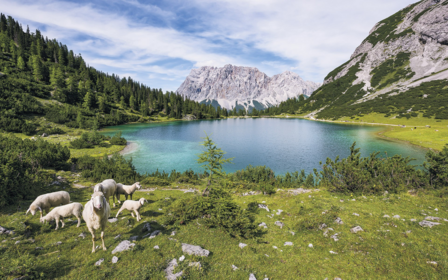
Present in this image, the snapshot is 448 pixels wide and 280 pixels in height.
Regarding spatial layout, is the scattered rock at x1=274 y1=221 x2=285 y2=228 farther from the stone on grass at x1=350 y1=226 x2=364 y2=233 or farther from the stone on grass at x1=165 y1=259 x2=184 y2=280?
the stone on grass at x1=165 y1=259 x2=184 y2=280

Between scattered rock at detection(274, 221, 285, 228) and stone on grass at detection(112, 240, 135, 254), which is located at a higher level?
stone on grass at detection(112, 240, 135, 254)

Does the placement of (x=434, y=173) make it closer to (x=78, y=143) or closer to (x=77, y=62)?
(x=78, y=143)

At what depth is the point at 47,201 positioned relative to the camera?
11141 mm

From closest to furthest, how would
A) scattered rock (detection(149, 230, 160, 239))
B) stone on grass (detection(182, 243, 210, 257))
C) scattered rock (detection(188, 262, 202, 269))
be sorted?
scattered rock (detection(188, 262, 202, 269)), stone on grass (detection(182, 243, 210, 257)), scattered rock (detection(149, 230, 160, 239))

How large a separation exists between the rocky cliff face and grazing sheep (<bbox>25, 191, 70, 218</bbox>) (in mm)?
186874

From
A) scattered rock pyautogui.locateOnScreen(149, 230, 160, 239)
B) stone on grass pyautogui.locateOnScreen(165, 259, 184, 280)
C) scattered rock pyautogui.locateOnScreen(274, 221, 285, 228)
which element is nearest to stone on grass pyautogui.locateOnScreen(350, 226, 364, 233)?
scattered rock pyautogui.locateOnScreen(274, 221, 285, 228)

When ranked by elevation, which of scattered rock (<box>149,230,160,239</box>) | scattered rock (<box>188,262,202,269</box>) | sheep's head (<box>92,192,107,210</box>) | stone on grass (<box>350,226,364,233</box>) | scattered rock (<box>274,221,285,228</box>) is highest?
sheep's head (<box>92,192,107,210</box>)

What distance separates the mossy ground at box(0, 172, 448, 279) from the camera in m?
6.44

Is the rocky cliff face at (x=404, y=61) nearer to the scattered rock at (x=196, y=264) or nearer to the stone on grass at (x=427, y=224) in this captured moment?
the stone on grass at (x=427, y=224)

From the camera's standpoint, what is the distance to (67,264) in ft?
22.1

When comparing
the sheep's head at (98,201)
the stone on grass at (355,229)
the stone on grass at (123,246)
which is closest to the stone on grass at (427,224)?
the stone on grass at (355,229)

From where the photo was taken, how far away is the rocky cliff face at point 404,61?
145 metres

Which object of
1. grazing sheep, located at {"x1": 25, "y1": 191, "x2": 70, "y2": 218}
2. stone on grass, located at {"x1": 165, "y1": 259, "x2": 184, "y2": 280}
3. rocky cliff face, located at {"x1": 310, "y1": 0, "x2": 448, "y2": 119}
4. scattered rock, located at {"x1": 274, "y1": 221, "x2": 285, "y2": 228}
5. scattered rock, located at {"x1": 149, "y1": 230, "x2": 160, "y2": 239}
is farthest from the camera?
rocky cliff face, located at {"x1": 310, "y1": 0, "x2": 448, "y2": 119}

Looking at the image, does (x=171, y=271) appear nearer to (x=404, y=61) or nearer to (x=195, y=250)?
(x=195, y=250)
